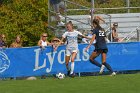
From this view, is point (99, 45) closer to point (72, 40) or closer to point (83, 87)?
point (72, 40)

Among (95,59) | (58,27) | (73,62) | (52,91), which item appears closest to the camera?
(52,91)

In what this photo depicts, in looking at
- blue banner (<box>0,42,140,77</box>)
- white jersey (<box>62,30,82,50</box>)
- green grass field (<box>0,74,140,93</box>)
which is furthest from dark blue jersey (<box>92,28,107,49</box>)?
green grass field (<box>0,74,140,93</box>)

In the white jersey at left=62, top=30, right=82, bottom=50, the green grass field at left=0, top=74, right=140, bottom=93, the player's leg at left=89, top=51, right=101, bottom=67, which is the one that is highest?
the white jersey at left=62, top=30, right=82, bottom=50

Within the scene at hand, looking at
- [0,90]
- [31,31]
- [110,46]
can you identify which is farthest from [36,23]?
[0,90]

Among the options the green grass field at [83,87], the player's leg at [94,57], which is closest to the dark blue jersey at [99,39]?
the player's leg at [94,57]

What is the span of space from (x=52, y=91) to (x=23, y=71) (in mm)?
5728

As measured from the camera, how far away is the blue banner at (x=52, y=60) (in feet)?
61.7

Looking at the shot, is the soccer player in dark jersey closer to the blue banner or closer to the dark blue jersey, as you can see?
the dark blue jersey

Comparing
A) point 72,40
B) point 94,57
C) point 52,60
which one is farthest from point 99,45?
point 52,60

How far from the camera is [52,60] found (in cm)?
1930

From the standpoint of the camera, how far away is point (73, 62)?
59.2 feet

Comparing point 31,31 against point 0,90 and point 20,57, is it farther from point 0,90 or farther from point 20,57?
point 0,90

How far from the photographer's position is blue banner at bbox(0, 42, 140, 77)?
1880 cm

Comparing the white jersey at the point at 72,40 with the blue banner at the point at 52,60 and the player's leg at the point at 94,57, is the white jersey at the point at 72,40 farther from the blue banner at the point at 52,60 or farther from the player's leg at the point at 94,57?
the blue banner at the point at 52,60
